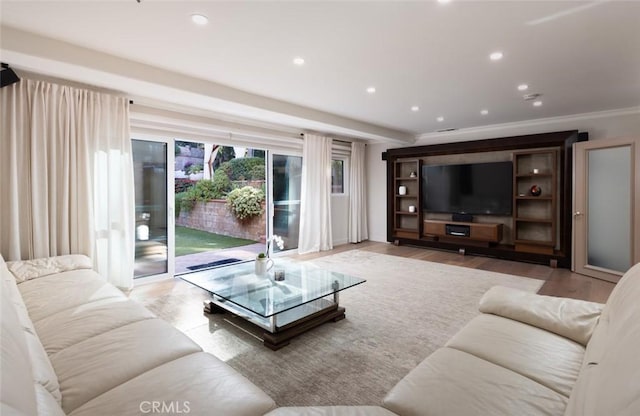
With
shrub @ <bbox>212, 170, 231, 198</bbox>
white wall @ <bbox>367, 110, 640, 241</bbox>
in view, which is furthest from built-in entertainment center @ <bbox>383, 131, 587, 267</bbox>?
shrub @ <bbox>212, 170, 231, 198</bbox>

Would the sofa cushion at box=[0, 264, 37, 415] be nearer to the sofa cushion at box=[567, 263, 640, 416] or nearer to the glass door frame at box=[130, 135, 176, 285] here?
the sofa cushion at box=[567, 263, 640, 416]

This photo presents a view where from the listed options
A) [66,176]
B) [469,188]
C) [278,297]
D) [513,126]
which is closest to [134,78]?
[66,176]

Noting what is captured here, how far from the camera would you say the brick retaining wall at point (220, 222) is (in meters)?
7.85

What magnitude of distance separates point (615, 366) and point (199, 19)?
113 inches

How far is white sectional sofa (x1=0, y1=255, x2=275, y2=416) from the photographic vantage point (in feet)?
3.38

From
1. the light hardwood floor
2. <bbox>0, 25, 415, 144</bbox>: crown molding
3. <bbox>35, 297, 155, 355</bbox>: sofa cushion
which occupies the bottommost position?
the light hardwood floor

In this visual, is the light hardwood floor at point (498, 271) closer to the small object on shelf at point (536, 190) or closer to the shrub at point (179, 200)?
the small object on shelf at point (536, 190)

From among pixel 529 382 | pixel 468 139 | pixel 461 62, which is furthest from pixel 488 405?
pixel 468 139

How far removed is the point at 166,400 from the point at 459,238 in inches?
237

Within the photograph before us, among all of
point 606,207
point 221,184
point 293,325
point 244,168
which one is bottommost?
point 293,325

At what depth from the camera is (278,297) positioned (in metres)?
2.63

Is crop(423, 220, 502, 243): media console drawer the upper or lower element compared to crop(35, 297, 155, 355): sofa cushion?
upper

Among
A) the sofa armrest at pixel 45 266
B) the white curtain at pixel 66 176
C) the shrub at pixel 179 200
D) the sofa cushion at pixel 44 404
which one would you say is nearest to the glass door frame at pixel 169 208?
the white curtain at pixel 66 176

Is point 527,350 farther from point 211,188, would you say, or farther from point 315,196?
point 211,188
